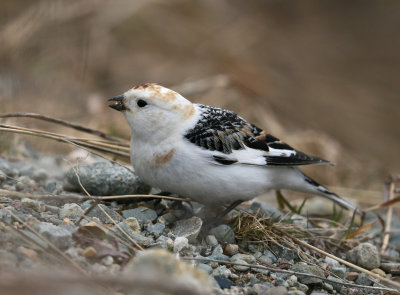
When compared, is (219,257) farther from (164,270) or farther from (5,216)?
(5,216)

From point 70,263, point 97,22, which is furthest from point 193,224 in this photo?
point 97,22

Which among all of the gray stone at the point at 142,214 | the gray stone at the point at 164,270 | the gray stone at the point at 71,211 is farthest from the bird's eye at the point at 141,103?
the gray stone at the point at 164,270

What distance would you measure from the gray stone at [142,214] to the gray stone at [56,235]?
26.7 inches

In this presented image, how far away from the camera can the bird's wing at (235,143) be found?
3074 millimetres

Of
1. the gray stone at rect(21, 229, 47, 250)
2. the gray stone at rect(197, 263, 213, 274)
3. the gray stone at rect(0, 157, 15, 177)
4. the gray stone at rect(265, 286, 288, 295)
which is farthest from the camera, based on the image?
the gray stone at rect(0, 157, 15, 177)

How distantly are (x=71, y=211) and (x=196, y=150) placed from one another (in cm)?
76

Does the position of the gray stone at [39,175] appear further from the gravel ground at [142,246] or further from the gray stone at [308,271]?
the gray stone at [308,271]

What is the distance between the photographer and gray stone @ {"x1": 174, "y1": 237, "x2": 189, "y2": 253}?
8.57 ft

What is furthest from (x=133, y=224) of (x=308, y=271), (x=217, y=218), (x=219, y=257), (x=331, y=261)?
(x=331, y=261)

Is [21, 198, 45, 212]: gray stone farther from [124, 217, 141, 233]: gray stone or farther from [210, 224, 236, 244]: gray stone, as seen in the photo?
[210, 224, 236, 244]: gray stone

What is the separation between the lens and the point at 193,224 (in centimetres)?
293

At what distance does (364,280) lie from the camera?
293 cm

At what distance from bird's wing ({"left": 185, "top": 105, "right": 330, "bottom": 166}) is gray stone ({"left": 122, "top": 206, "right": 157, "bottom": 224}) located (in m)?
0.46

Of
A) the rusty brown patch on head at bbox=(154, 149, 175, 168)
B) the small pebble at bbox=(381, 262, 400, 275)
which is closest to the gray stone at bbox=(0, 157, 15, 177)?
the rusty brown patch on head at bbox=(154, 149, 175, 168)
